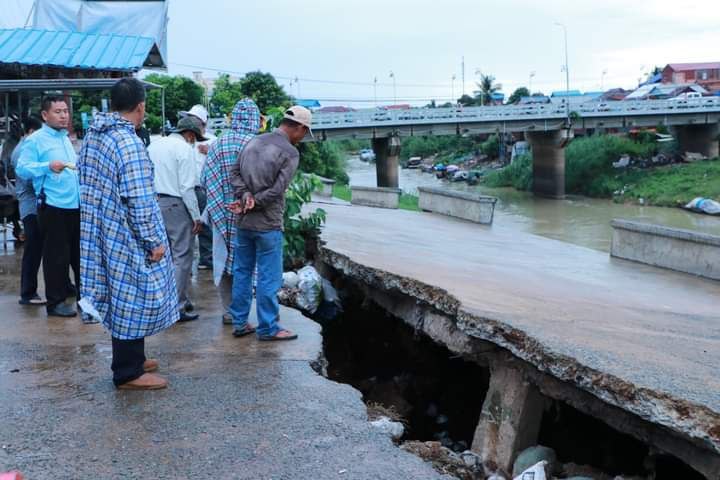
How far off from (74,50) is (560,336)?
332 inches

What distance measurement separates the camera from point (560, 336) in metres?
4.69

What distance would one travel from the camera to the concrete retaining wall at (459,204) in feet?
53.9

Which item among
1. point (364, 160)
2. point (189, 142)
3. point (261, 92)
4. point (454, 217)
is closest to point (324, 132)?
point (261, 92)

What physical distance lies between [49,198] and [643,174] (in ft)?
135

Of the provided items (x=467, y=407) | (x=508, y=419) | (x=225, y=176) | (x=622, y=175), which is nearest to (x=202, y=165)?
(x=225, y=176)

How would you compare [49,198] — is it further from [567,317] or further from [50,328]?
[567,317]

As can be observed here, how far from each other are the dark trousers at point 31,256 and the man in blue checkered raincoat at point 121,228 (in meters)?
2.17

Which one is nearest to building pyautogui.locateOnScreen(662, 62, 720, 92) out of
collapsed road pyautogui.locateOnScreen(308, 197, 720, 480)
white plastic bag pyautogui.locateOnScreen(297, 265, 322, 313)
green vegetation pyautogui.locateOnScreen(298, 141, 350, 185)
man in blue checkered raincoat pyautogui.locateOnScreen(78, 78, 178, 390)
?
green vegetation pyautogui.locateOnScreen(298, 141, 350, 185)

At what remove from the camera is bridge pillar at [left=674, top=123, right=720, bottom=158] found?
45.7 m

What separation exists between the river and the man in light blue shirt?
19929 millimetres

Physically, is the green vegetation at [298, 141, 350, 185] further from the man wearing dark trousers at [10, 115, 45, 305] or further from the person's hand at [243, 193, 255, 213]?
the person's hand at [243, 193, 255, 213]

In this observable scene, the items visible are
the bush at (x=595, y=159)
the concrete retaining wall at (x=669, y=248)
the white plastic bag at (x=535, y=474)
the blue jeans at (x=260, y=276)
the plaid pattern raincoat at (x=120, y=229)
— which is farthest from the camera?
the bush at (x=595, y=159)

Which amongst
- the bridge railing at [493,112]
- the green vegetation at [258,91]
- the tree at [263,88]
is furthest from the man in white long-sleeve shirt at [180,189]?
the bridge railing at [493,112]

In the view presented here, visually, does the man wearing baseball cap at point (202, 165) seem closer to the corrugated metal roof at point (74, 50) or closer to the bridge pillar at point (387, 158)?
the corrugated metal roof at point (74, 50)
